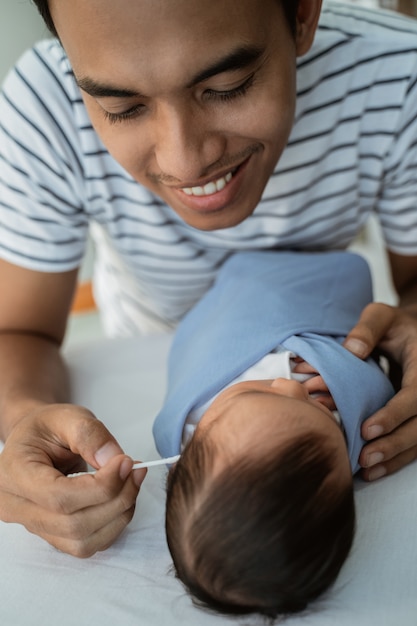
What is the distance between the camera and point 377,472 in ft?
3.40

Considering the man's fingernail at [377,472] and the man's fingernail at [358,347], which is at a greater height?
the man's fingernail at [358,347]

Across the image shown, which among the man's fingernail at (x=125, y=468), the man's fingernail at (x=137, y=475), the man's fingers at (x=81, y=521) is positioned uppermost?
the man's fingernail at (x=125, y=468)

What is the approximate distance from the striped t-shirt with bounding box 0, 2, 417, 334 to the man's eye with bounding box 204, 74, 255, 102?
11.0 inches

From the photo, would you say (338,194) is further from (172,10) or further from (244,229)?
(172,10)

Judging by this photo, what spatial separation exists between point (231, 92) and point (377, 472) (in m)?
0.52

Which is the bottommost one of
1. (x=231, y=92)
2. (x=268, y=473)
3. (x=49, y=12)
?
(x=268, y=473)

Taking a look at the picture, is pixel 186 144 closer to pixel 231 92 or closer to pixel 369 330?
pixel 231 92

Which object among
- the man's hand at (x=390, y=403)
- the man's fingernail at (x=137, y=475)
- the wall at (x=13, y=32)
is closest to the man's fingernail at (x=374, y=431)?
the man's hand at (x=390, y=403)

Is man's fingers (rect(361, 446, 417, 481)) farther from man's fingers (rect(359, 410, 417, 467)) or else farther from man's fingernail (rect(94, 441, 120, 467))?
man's fingernail (rect(94, 441, 120, 467))

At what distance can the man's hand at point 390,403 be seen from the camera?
39.8 inches

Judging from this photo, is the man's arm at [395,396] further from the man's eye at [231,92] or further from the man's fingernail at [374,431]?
the man's eye at [231,92]

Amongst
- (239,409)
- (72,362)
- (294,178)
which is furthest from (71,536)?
(294,178)

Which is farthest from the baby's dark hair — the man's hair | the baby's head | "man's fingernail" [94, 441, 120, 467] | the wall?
the wall

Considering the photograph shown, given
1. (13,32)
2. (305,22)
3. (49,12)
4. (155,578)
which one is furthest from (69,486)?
(13,32)
